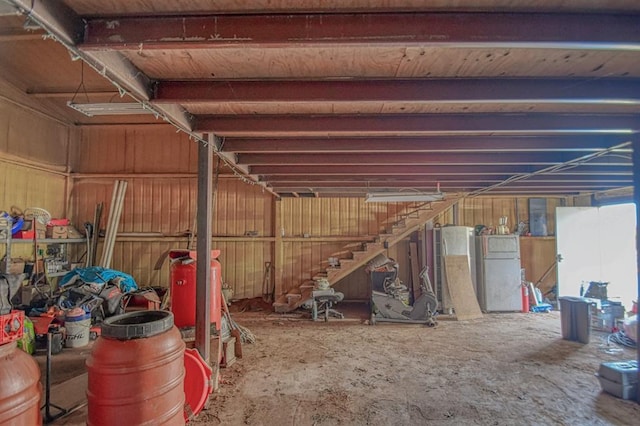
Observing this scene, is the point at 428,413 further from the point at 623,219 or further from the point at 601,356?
the point at 623,219

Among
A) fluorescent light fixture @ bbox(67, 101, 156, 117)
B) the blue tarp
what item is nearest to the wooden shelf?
the blue tarp

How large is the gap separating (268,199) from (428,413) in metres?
5.96

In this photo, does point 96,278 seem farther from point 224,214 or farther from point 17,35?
point 17,35

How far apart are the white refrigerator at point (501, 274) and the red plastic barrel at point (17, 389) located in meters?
7.40

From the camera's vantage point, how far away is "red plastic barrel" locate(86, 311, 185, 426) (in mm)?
1979

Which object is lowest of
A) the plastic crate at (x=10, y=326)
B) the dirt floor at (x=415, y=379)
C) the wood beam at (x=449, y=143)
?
the dirt floor at (x=415, y=379)

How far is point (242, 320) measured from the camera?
6.50 meters

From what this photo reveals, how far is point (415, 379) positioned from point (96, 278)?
19.3 ft

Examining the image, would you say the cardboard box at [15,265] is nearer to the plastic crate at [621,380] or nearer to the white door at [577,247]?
the plastic crate at [621,380]

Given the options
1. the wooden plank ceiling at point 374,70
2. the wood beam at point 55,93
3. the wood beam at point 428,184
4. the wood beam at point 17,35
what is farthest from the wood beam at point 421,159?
the wood beam at point 55,93

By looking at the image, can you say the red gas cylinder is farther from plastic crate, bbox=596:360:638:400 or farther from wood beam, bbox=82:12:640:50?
plastic crate, bbox=596:360:638:400

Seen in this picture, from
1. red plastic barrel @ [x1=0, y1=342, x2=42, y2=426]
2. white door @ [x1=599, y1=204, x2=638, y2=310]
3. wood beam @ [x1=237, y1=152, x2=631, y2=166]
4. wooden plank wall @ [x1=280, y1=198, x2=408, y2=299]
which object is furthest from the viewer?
wooden plank wall @ [x1=280, y1=198, x2=408, y2=299]

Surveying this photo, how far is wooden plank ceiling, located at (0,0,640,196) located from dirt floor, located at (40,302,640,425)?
2.62 meters

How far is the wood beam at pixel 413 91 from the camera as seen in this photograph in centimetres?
236
